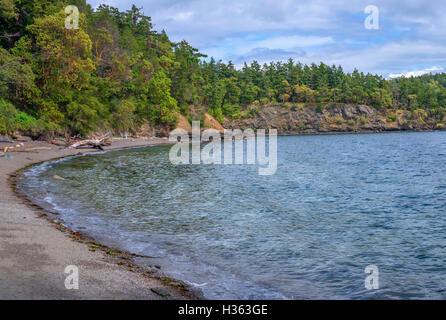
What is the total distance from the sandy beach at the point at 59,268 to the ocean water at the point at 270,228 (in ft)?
2.91

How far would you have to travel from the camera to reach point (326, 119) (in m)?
158

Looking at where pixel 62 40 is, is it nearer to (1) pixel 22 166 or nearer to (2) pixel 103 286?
(1) pixel 22 166

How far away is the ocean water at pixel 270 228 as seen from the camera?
868 cm

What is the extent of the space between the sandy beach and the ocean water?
2.91ft

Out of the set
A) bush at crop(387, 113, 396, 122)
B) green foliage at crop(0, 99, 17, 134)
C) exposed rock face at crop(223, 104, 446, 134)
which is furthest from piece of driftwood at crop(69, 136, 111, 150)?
bush at crop(387, 113, 396, 122)

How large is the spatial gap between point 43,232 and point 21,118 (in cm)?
3692

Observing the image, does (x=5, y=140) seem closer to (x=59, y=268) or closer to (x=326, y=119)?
(x=59, y=268)

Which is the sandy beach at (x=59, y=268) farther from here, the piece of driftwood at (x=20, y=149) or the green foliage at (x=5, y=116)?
the green foliage at (x=5, y=116)

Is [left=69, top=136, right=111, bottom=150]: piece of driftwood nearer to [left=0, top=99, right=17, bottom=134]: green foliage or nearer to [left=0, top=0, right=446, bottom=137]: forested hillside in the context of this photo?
[left=0, top=0, right=446, bottom=137]: forested hillside

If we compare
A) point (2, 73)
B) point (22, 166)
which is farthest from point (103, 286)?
point (2, 73)

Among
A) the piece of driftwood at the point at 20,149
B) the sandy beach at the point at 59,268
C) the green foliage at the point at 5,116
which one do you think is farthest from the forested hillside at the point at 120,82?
the sandy beach at the point at 59,268

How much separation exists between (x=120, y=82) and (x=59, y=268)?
62838mm

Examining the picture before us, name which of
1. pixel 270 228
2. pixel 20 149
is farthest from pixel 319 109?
pixel 270 228

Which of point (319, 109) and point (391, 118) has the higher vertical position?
point (319, 109)
